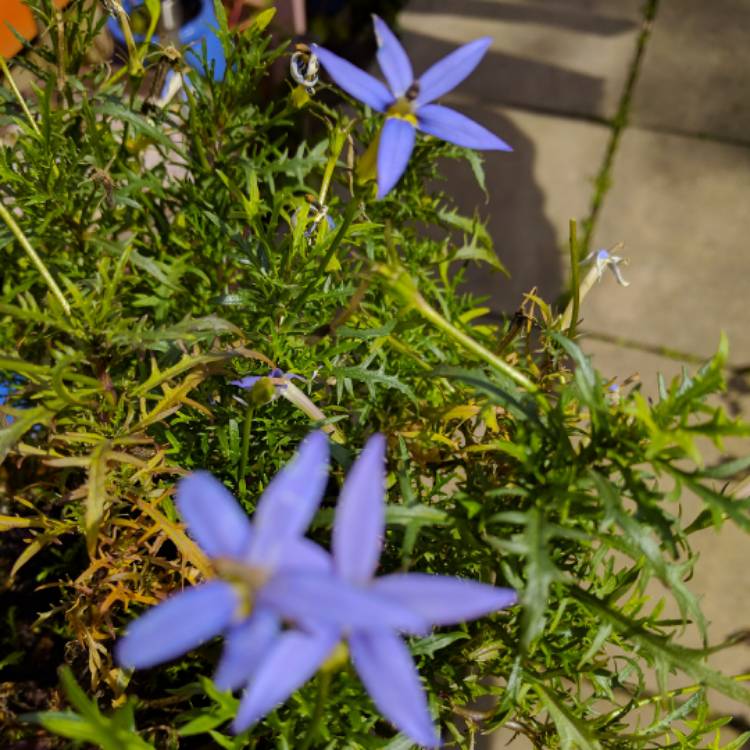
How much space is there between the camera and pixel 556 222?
197 centimetres

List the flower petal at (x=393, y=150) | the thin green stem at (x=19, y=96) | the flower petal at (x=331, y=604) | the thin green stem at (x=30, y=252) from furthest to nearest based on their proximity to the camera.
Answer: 1. the thin green stem at (x=19, y=96)
2. the thin green stem at (x=30, y=252)
3. the flower petal at (x=393, y=150)
4. the flower petal at (x=331, y=604)

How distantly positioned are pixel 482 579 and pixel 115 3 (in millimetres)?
650

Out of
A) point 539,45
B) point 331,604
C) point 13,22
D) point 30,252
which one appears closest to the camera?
point 331,604

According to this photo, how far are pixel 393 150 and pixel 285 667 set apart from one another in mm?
350

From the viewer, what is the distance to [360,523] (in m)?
0.38

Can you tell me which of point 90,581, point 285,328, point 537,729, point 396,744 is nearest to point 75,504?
point 90,581

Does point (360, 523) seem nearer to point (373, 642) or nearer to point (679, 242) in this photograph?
point (373, 642)

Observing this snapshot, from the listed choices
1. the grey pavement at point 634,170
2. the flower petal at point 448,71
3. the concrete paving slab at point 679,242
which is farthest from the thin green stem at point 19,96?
the concrete paving slab at point 679,242

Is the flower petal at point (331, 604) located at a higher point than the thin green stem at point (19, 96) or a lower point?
lower

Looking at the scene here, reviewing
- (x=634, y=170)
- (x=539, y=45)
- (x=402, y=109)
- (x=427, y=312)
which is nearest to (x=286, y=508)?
Result: (x=427, y=312)

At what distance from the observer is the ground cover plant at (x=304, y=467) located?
38 centimetres

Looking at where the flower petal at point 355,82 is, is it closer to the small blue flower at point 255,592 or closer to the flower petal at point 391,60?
the flower petal at point 391,60

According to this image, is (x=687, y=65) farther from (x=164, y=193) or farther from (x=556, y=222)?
(x=164, y=193)

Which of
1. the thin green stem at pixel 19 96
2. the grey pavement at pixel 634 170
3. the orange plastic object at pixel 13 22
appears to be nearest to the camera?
the thin green stem at pixel 19 96
